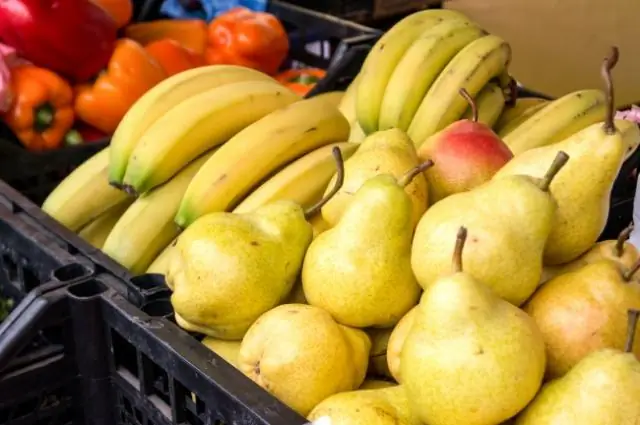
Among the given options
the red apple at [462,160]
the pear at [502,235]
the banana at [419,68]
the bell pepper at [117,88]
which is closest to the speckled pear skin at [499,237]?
the pear at [502,235]

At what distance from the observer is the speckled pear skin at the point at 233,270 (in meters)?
0.71

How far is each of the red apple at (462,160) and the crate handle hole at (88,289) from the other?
34 cm

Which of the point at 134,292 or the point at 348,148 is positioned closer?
the point at 134,292

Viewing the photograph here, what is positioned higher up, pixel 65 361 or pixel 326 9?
pixel 326 9

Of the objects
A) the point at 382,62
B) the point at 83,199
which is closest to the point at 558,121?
the point at 382,62

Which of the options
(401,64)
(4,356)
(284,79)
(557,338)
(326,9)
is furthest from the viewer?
(326,9)

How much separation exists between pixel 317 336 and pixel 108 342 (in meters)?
0.26

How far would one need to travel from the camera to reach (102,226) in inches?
43.9

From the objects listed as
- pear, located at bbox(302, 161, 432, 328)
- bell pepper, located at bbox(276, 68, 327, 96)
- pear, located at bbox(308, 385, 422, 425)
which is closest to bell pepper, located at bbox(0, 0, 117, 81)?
bell pepper, located at bbox(276, 68, 327, 96)

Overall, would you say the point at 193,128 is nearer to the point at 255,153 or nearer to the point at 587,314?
the point at 255,153

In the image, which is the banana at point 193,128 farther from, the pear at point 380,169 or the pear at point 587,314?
the pear at point 587,314

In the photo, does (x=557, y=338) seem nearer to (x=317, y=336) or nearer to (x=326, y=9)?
(x=317, y=336)

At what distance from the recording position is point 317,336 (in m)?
0.65

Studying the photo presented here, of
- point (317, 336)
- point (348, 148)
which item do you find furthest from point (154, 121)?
point (317, 336)
